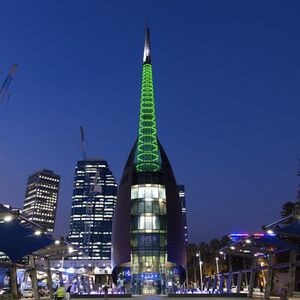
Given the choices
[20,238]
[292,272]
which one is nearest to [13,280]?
[20,238]

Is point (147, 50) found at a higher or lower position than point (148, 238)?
higher

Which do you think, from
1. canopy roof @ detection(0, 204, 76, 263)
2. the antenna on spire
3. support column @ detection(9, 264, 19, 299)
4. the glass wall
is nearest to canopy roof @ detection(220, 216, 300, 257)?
canopy roof @ detection(0, 204, 76, 263)

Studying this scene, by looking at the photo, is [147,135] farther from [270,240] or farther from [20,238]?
[20,238]

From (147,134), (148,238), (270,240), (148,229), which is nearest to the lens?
(270,240)

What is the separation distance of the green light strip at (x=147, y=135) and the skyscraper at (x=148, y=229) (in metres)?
0.23

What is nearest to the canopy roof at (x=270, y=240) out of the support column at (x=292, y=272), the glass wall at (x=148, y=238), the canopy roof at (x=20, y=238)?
the support column at (x=292, y=272)

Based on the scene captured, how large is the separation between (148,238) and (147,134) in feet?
87.7

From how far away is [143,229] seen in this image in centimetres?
8588

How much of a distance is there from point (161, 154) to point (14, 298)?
2691 inches

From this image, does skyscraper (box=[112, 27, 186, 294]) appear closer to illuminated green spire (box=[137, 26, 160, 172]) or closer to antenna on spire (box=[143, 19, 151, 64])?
illuminated green spire (box=[137, 26, 160, 172])

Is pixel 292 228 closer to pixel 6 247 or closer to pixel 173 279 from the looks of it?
pixel 6 247

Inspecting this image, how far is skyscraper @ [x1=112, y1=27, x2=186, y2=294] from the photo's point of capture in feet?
274

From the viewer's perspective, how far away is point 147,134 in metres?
101

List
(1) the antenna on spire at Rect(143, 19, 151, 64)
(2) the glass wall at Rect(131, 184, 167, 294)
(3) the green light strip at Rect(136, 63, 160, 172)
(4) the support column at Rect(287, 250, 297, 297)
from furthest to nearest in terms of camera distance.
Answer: (1) the antenna on spire at Rect(143, 19, 151, 64) → (3) the green light strip at Rect(136, 63, 160, 172) → (2) the glass wall at Rect(131, 184, 167, 294) → (4) the support column at Rect(287, 250, 297, 297)
